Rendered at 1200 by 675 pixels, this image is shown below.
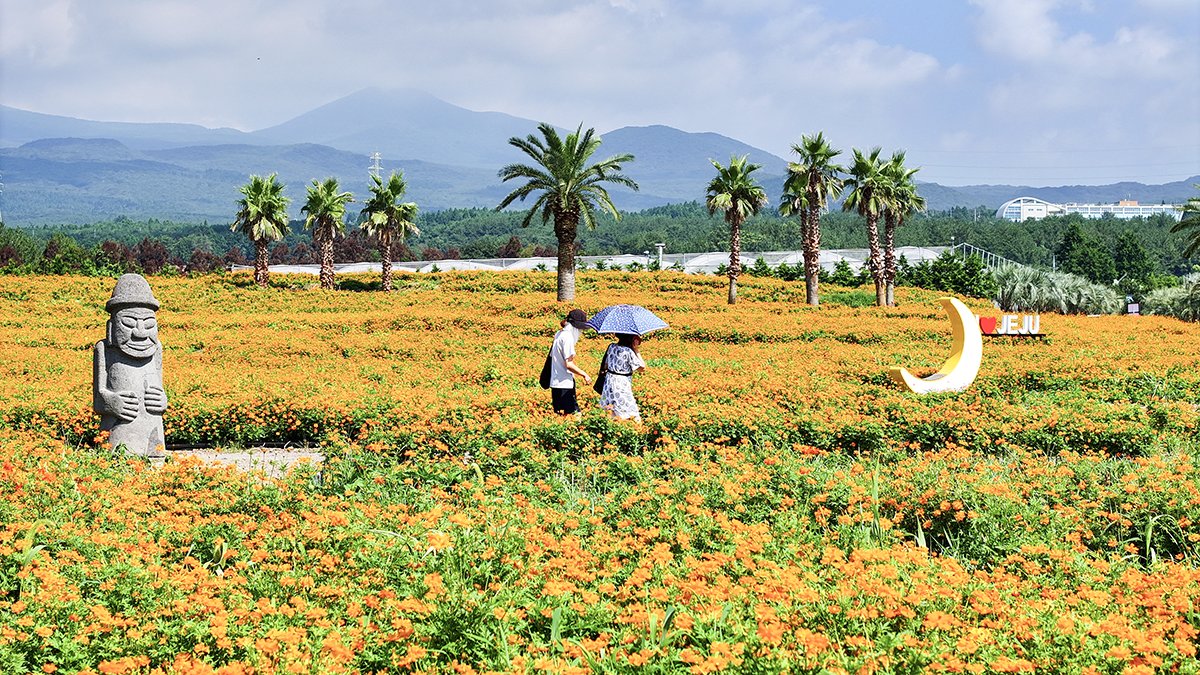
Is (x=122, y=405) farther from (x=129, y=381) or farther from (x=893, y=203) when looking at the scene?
(x=893, y=203)

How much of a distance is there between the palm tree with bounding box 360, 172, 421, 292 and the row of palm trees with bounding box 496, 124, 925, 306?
21.5ft

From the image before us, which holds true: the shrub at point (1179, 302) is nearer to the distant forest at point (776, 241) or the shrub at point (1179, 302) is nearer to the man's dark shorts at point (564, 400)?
the man's dark shorts at point (564, 400)

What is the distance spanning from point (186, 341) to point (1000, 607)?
1952cm

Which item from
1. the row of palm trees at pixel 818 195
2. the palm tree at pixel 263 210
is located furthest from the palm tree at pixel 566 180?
the palm tree at pixel 263 210

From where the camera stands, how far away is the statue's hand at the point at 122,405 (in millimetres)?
10508

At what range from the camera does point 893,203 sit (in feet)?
132

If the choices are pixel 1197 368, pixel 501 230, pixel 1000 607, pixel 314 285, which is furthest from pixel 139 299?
pixel 501 230

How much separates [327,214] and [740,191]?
59.2 ft

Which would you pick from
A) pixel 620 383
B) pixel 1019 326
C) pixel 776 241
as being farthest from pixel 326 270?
pixel 776 241

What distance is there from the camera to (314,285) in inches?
1679

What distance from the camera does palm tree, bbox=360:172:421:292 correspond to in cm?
4284

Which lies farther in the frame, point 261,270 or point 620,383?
point 261,270

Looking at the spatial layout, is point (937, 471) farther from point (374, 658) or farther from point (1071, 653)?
point (374, 658)

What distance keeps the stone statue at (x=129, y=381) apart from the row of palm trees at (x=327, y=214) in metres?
30.4
